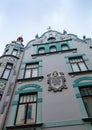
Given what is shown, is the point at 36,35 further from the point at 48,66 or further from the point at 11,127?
the point at 11,127

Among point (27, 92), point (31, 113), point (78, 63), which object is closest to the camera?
point (31, 113)

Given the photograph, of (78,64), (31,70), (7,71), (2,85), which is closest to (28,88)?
(2,85)

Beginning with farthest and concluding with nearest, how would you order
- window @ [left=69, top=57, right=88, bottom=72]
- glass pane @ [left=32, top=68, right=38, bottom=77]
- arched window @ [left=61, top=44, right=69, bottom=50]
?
arched window @ [left=61, top=44, right=69, bottom=50] → glass pane @ [left=32, top=68, right=38, bottom=77] → window @ [left=69, top=57, right=88, bottom=72]

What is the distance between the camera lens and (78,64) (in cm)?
1247

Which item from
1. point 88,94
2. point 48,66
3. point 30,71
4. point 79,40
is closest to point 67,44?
point 79,40

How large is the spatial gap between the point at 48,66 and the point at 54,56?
170cm

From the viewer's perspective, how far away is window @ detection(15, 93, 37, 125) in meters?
8.23

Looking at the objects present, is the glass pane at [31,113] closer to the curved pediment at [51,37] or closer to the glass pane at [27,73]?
the glass pane at [27,73]

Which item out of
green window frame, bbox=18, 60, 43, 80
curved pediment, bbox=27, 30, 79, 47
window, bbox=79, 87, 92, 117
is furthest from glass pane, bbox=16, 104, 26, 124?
curved pediment, bbox=27, 30, 79, 47

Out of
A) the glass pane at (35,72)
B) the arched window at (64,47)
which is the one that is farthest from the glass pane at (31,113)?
the arched window at (64,47)

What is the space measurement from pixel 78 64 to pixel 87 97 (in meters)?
4.01

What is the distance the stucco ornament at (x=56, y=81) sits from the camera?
9.76 m

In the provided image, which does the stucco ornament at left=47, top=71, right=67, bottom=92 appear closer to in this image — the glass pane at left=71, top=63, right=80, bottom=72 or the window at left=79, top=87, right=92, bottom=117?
the window at left=79, top=87, right=92, bottom=117

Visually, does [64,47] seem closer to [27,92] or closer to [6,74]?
[6,74]
